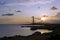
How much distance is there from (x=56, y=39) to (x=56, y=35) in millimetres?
963

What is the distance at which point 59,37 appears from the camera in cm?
2870

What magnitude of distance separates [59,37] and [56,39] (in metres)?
0.69

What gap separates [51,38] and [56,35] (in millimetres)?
1115

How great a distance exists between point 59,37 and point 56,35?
0.80m

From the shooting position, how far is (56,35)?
2927cm

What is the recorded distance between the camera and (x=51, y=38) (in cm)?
2928

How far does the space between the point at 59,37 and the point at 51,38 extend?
1.55 m
